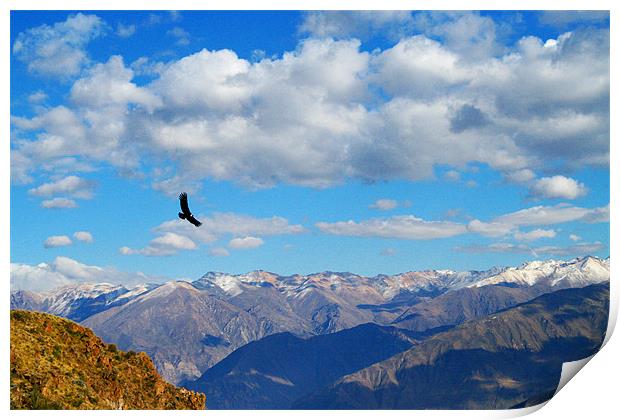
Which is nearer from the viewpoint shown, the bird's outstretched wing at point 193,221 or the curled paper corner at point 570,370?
the bird's outstretched wing at point 193,221

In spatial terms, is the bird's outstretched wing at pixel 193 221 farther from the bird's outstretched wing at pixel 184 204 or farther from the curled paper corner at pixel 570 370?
the curled paper corner at pixel 570 370

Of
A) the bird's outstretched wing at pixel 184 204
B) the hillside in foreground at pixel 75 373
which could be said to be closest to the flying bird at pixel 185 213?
the bird's outstretched wing at pixel 184 204

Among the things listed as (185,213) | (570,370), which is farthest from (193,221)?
(570,370)

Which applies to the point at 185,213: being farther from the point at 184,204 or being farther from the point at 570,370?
the point at 570,370

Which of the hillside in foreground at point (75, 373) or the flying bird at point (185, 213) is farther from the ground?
the flying bird at point (185, 213)

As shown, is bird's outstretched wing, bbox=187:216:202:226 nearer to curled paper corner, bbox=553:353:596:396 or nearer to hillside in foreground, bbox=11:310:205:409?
hillside in foreground, bbox=11:310:205:409

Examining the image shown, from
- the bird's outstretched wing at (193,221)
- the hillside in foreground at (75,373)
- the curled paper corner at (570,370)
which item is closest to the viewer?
the bird's outstretched wing at (193,221)
